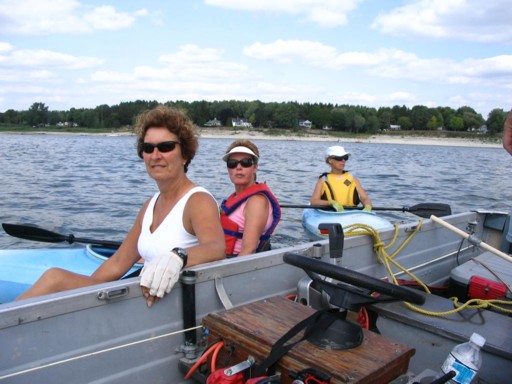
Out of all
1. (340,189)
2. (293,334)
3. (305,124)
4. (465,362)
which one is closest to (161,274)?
(293,334)

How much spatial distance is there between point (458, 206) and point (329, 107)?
101571mm

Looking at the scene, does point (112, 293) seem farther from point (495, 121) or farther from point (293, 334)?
point (495, 121)

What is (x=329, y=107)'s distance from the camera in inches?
4473

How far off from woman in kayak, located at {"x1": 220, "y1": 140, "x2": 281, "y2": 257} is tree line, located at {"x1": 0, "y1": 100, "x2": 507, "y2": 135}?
88.0 metres

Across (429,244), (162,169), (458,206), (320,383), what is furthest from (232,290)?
(458,206)

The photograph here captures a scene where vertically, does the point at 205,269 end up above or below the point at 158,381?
above

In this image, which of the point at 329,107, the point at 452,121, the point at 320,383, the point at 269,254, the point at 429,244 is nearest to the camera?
the point at 320,383

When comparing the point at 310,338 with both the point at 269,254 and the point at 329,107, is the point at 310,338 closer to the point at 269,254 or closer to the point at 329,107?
the point at 269,254

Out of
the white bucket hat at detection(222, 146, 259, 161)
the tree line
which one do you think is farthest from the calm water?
the tree line

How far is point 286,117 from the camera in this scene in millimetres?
97312

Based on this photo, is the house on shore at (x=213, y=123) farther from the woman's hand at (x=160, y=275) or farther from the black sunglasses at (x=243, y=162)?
the woman's hand at (x=160, y=275)

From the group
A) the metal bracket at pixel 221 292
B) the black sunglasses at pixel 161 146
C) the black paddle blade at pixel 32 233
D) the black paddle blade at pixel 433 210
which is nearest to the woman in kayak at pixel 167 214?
the black sunglasses at pixel 161 146

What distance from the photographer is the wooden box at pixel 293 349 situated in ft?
5.64

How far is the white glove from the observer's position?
2.16m
